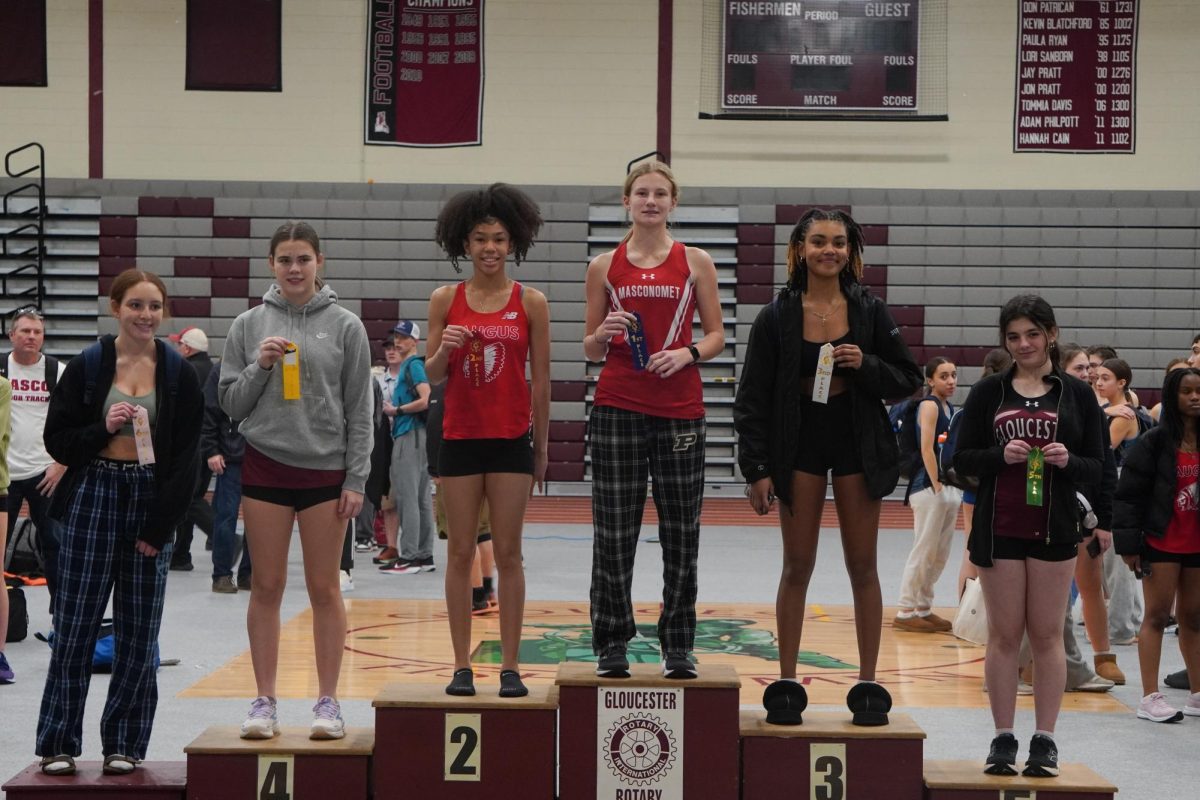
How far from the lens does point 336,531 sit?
4.27m

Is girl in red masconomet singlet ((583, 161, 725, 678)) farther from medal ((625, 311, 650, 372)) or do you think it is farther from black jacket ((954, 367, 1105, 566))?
black jacket ((954, 367, 1105, 566))


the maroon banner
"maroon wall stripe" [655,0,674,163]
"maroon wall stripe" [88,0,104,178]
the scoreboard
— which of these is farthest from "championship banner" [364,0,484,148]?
the maroon banner

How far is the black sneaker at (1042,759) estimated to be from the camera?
405 centimetres

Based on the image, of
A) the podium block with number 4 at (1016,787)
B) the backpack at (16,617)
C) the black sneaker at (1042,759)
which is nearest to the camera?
the podium block with number 4 at (1016,787)

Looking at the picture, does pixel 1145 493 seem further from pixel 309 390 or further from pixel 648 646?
pixel 309 390

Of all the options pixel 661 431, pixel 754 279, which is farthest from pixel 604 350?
pixel 754 279

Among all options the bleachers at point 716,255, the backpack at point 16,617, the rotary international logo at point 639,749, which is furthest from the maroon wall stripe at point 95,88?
the rotary international logo at point 639,749

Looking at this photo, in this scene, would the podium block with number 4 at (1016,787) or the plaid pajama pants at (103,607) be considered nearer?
the podium block with number 4 at (1016,787)

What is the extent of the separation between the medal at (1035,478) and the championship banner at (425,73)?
1109 centimetres

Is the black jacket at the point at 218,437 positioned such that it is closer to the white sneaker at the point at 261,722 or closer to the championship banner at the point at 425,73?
the white sneaker at the point at 261,722

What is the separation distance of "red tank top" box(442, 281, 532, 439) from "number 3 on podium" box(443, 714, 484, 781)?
0.90m

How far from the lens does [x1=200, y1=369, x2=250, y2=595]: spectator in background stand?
26.7 feet

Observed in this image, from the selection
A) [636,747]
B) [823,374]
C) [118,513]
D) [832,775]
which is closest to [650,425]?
[823,374]

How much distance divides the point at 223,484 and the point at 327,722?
4483 mm
